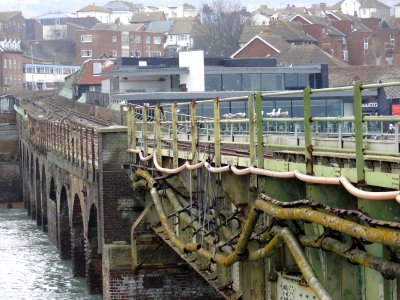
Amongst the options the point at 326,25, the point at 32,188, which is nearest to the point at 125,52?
the point at 326,25

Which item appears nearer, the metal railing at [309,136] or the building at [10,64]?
the metal railing at [309,136]

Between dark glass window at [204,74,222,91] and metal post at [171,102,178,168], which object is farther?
dark glass window at [204,74,222,91]

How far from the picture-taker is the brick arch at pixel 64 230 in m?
42.4

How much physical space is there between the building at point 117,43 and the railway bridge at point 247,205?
319 feet

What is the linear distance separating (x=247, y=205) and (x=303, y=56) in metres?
73.4

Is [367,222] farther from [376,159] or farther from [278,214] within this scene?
[278,214]

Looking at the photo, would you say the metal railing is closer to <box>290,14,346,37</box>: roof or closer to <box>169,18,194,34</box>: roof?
<box>290,14,346,37</box>: roof

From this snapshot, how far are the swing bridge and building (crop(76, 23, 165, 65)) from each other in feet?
347

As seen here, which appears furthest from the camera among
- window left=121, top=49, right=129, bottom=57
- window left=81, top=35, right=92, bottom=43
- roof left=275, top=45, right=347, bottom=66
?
window left=121, top=49, right=129, bottom=57

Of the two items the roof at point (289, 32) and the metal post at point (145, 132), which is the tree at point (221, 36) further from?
the metal post at point (145, 132)

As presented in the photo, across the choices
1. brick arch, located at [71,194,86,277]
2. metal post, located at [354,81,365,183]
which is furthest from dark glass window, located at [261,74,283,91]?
metal post, located at [354,81,365,183]

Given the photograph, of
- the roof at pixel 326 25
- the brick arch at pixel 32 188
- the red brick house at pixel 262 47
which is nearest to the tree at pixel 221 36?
the roof at pixel 326 25

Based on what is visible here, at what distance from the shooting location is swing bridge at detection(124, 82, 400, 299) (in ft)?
38.1

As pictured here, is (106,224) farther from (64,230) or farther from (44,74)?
(44,74)
